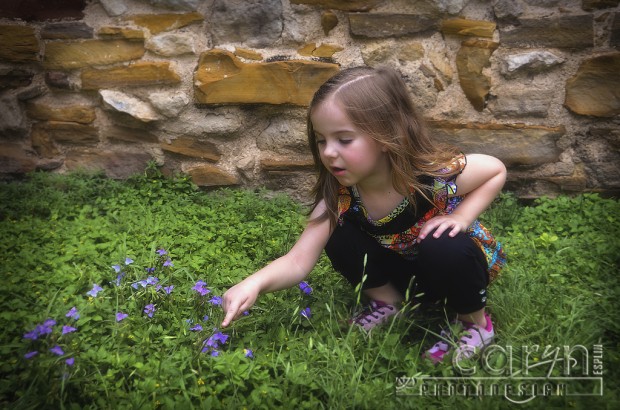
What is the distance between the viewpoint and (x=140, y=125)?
323cm

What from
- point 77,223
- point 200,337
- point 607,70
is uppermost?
point 607,70

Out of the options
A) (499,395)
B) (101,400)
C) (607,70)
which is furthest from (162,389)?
(607,70)

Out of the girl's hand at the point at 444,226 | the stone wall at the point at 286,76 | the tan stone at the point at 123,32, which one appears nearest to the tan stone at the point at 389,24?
the stone wall at the point at 286,76

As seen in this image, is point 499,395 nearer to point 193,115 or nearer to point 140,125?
point 193,115

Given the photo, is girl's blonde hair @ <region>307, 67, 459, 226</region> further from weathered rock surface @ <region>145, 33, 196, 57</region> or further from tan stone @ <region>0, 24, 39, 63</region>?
tan stone @ <region>0, 24, 39, 63</region>

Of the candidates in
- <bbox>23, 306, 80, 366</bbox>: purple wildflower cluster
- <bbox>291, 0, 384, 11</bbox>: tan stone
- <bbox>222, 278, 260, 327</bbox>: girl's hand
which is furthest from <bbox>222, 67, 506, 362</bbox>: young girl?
<bbox>291, 0, 384, 11</bbox>: tan stone

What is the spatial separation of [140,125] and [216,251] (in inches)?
42.7

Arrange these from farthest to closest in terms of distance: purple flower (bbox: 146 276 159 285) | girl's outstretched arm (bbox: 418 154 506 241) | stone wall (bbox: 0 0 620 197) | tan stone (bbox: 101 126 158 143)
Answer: tan stone (bbox: 101 126 158 143) → stone wall (bbox: 0 0 620 197) → purple flower (bbox: 146 276 159 285) → girl's outstretched arm (bbox: 418 154 506 241)

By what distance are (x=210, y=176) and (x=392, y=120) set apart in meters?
1.64

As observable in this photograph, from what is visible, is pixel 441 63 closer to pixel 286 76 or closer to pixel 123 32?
pixel 286 76

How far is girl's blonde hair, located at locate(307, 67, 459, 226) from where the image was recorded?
6.01 ft

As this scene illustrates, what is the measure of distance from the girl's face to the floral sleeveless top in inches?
8.0

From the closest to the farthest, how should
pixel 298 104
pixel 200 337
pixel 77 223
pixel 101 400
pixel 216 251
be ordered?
pixel 101 400, pixel 200 337, pixel 216 251, pixel 77 223, pixel 298 104

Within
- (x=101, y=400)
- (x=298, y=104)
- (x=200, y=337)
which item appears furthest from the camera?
(x=298, y=104)
